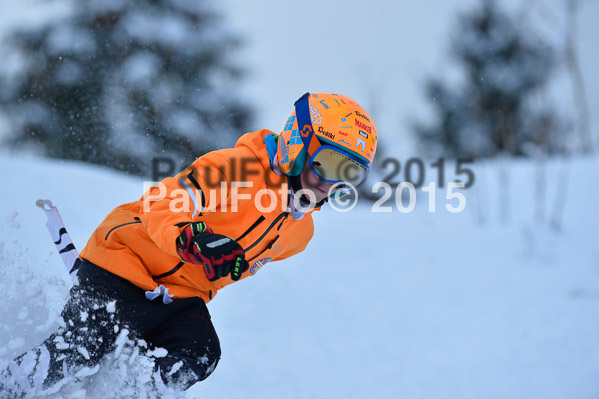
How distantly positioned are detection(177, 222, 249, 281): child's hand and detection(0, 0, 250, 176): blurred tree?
9.64 m

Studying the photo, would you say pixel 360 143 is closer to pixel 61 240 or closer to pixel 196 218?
pixel 196 218

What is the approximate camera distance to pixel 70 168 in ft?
22.7

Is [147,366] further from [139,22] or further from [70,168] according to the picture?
[139,22]

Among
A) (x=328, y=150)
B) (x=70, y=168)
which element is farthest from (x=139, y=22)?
(x=328, y=150)

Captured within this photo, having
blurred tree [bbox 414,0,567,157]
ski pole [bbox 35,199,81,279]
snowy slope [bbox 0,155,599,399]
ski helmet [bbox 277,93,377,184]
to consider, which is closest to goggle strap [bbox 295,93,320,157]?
ski helmet [bbox 277,93,377,184]

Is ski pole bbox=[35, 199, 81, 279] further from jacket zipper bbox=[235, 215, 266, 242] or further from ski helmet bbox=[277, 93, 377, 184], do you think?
ski helmet bbox=[277, 93, 377, 184]

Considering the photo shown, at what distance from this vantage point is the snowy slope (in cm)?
377

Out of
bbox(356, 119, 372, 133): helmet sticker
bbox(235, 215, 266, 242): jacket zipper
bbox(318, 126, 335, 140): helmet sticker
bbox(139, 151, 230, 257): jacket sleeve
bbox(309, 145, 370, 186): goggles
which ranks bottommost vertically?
bbox(235, 215, 266, 242): jacket zipper

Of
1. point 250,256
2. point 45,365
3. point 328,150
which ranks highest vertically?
point 328,150

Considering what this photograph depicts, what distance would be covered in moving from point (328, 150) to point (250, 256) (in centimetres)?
60

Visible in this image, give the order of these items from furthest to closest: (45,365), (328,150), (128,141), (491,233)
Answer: (128,141) → (491,233) → (328,150) → (45,365)

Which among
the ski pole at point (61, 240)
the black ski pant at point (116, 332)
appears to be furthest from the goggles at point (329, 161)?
the ski pole at point (61, 240)

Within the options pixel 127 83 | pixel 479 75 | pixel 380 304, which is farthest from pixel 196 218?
pixel 479 75

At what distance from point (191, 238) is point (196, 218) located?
0.85 feet
